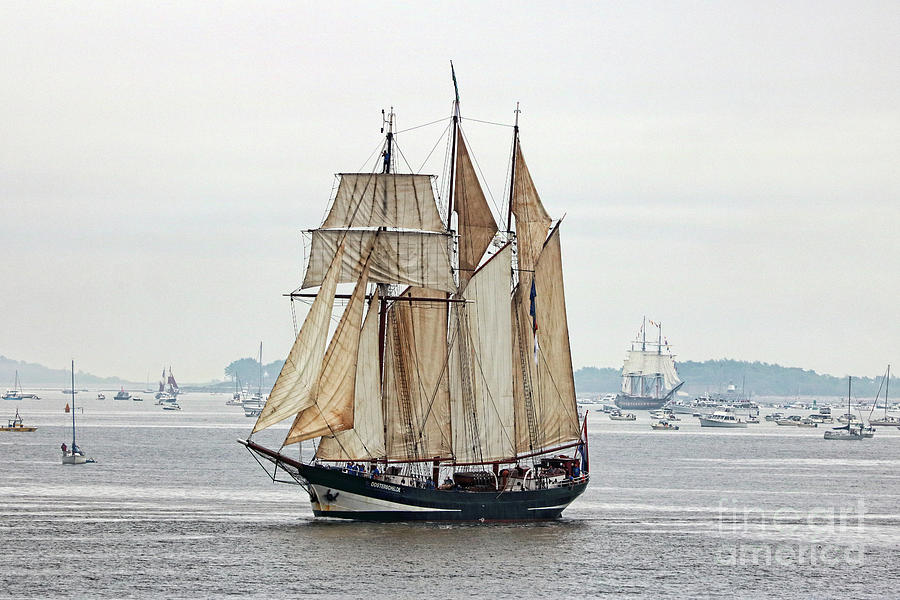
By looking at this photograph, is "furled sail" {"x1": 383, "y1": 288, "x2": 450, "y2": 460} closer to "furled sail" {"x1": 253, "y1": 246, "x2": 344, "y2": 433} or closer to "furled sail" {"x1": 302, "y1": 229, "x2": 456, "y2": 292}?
"furled sail" {"x1": 302, "y1": 229, "x2": 456, "y2": 292}

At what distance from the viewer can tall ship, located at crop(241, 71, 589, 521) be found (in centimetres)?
7350

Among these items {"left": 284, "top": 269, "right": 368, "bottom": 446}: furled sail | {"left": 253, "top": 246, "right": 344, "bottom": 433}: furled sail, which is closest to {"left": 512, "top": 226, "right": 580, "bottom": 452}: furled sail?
{"left": 284, "top": 269, "right": 368, "bottom": 446}: furled sail

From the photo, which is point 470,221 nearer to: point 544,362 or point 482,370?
point 482,370

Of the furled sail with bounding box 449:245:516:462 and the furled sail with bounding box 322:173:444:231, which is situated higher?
the furled sail with bounding box 322:173:444:231

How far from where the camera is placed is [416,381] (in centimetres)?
7725

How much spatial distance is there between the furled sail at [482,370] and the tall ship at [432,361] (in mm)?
77

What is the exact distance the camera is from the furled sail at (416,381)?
76500 millimetres

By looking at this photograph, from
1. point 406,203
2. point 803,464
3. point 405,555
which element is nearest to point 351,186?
point 406,203

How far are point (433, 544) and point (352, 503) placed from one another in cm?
738

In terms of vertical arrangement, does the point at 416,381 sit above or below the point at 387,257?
below

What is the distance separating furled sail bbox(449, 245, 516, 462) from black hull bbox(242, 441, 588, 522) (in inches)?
132

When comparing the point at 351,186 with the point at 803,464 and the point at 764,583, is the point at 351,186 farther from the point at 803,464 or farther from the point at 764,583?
the point at 803,464

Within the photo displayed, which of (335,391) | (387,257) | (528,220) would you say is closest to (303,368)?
(335,391)

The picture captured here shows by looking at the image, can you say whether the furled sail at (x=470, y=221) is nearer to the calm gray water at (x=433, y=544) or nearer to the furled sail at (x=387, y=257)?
the furled sail at (x=387, y=257)
